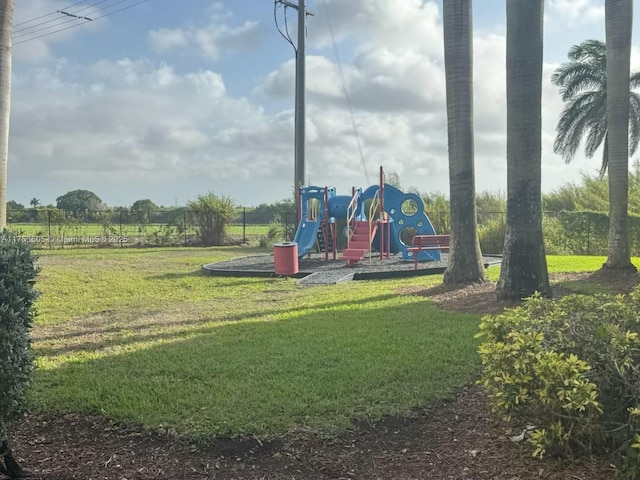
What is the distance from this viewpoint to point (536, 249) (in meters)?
8.16

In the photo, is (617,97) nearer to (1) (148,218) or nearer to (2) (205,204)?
(2) (205,204)

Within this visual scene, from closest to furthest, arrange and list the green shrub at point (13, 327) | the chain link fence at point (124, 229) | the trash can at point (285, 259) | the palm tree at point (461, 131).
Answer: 1. the green shrub at point (13, 327)
2. the palm tree at point (461, 131)
3. the trash can at point (285, 259)
4. the chain link fence at point (124, 229)

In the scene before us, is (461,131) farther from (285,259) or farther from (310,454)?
(310,454)

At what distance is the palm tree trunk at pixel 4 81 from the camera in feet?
25.8

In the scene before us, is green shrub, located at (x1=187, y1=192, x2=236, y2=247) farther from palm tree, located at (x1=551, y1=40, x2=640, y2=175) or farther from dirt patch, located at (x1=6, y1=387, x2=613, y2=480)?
dirt patch, located at (x1=6, y1=387, x2=613, y2=480)

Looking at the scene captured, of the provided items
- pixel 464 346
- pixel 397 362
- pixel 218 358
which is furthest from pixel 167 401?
pixel 464 346

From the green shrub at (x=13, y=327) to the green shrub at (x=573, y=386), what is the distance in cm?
278

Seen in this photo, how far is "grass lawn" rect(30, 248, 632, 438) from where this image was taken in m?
4.05

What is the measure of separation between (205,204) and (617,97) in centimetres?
1836

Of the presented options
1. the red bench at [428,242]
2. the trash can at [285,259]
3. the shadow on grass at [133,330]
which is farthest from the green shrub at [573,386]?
the red bench at [428,242]

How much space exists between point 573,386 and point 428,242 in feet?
41.5

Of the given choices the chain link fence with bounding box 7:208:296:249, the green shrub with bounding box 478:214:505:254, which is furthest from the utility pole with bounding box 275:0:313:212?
the green shrub with bounding box 478:214:505:254

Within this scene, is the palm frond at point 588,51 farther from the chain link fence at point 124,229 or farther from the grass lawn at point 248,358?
the grass lawn at point 248,358

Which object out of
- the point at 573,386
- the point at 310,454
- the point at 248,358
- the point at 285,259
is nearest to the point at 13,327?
the point at 310,454
